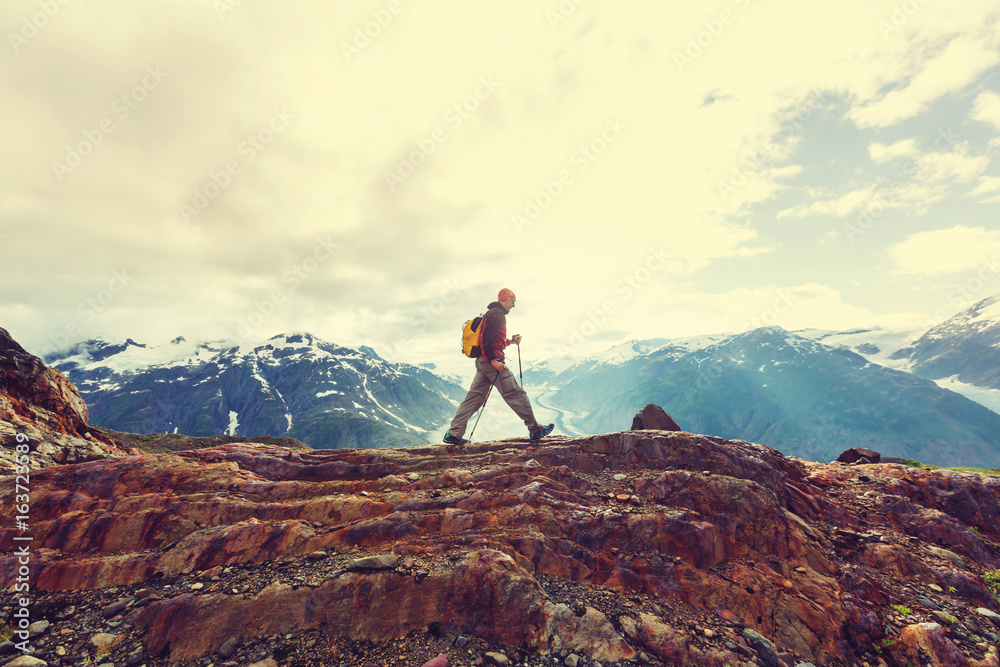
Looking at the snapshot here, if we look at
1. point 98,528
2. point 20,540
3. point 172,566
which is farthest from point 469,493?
point 20,540

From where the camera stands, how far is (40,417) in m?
18.3

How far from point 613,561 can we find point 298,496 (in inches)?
416

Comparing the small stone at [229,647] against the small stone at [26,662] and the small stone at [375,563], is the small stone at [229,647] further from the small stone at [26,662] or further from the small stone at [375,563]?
the small stone at [26,662]

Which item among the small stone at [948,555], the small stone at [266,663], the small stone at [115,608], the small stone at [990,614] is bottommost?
the small stone at [990,614]

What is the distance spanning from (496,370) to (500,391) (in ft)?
3.09

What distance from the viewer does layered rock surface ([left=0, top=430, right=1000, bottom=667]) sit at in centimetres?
846

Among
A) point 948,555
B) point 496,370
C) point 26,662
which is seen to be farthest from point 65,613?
point 948,555

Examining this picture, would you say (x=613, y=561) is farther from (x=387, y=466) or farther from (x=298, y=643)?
(x=387, y=466)

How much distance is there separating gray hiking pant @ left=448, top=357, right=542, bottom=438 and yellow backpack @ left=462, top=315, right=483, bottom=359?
487 millimetres

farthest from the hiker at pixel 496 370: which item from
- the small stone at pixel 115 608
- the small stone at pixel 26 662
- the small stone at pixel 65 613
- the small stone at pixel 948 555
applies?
the small stone at pixel 948 555

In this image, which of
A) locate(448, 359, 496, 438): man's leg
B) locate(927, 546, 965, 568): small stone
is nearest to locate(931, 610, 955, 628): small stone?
locate(927, 546, 965, 568): small stone

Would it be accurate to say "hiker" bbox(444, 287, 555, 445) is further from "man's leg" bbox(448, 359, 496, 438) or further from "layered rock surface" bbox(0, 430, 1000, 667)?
"layered rock surface" bbox(0, 430, 1000, 667)

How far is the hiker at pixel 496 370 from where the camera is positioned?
16.8m

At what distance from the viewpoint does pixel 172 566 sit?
9.91 meters
